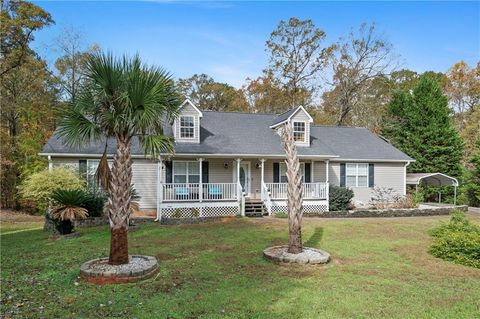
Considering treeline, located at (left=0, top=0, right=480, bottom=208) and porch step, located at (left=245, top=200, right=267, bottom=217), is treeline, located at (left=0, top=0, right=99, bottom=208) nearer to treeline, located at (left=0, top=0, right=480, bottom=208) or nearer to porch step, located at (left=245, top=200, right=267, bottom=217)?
treeline, located at (left=0, top=0, right=480, bottom=208)

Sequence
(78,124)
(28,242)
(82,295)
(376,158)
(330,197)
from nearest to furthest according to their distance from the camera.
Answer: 1. (82,295)
2. (78,124)
3. (28,242)
4. (330,197)
5. (376,158)

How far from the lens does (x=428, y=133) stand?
92.1 feet

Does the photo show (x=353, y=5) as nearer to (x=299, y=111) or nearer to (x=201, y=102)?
(x=299, y=111)

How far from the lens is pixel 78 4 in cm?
1308

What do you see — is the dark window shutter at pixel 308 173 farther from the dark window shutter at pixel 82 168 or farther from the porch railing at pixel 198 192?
the dark window shutter at pixel 82 168

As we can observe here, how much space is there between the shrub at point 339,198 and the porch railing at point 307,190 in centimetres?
69

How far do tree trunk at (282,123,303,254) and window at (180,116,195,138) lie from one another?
10060 millimetres

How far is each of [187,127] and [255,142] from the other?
4027 millimetres

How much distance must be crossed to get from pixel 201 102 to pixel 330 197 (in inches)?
1184

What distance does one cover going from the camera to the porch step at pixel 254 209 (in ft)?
57.1

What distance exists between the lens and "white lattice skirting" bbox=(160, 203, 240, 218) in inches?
647

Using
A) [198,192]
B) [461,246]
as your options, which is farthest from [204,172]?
[461,246]

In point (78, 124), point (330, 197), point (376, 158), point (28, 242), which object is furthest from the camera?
point (376, 158)

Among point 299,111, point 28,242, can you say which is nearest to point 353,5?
point 299,111
